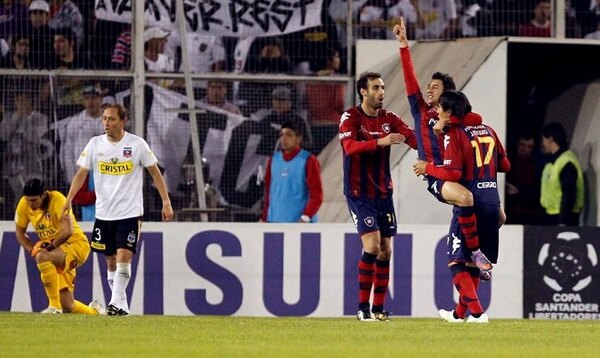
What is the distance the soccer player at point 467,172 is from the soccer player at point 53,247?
491cm

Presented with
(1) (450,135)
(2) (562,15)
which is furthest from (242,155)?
(1) (450,135)

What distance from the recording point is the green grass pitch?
1027 cm

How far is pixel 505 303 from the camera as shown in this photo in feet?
59.0

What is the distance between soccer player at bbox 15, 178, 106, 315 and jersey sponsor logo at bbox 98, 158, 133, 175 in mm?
1562

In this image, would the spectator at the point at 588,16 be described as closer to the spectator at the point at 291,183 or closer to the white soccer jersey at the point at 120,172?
the spectator at the point at 291,183

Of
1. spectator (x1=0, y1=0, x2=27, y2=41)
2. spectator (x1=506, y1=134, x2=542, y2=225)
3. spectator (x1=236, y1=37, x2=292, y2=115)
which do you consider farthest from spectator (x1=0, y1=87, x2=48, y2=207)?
spectator (x1=506, y1=134, x2=542, y2=225)

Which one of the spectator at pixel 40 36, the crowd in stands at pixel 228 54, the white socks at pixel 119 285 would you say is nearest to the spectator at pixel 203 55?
the crowd in stands at pixel 228 54

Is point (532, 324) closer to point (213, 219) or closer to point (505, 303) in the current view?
point (505, 303)

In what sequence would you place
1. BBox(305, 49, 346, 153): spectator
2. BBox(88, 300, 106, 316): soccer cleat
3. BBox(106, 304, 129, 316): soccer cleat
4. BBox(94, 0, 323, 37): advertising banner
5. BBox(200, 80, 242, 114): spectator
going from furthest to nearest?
BBox(305, 49, 346, 153): spectator
BBox(200, 80, 242, 114): spectator
BBox(94, 0, 323, 37): advertising banner
BBox(88, 300, 106, 316): soccer cleat
BBox(106, 304, 129, 316): soccer cleat

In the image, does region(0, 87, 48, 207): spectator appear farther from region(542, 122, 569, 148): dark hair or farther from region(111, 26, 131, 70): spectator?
region(542, 122, 569, 148): dark hair

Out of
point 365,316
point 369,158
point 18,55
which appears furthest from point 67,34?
point 365,316

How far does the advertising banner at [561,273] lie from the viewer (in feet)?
59.1

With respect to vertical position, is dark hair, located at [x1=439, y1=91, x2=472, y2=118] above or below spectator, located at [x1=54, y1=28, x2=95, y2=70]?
below

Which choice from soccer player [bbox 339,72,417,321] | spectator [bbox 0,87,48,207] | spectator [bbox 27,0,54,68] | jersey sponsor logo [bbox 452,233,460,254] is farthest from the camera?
spectator [bbox 27,0,54,68]
